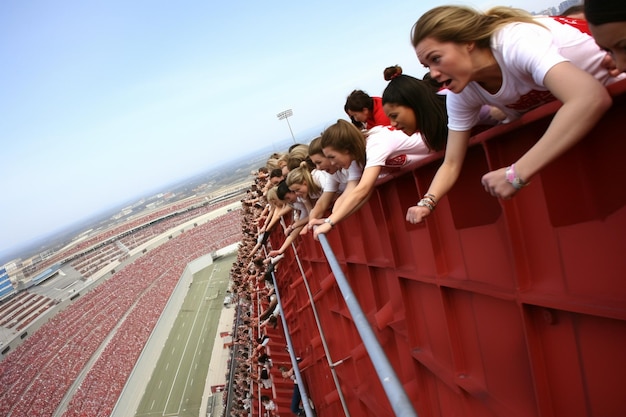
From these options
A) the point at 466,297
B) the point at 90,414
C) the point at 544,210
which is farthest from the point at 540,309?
the point at 90,414

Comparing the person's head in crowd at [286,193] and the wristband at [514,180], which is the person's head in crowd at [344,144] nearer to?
the wristband at [514,180]

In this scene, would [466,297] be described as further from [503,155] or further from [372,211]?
[372,211]

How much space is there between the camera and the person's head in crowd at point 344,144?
2.82 meters

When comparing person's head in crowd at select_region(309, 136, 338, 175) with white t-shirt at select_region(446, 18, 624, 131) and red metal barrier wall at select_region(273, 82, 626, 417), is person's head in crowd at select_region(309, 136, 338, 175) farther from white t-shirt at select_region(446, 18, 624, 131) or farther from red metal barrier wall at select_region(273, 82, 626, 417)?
white t-shirt at select_region(446, 18, 624, 131)

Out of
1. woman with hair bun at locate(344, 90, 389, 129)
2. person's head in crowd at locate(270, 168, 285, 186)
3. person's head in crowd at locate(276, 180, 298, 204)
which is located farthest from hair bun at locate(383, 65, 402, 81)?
person's head in crowd at locate(270, 168, 285, 186)

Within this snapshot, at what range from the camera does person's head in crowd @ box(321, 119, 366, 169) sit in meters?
2.82

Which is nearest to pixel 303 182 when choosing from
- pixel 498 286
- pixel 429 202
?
pixel 429 202

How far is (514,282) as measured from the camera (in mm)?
1688

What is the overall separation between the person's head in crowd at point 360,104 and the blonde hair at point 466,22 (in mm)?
1943

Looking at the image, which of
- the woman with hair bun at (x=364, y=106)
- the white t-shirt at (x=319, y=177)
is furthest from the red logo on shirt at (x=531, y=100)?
the white t-shirt at (x=319, y=177)

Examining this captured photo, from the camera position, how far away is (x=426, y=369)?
268 cm

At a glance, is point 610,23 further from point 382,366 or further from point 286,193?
point 286,193

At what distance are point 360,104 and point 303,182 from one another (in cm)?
109

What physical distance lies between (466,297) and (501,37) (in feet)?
3.94
